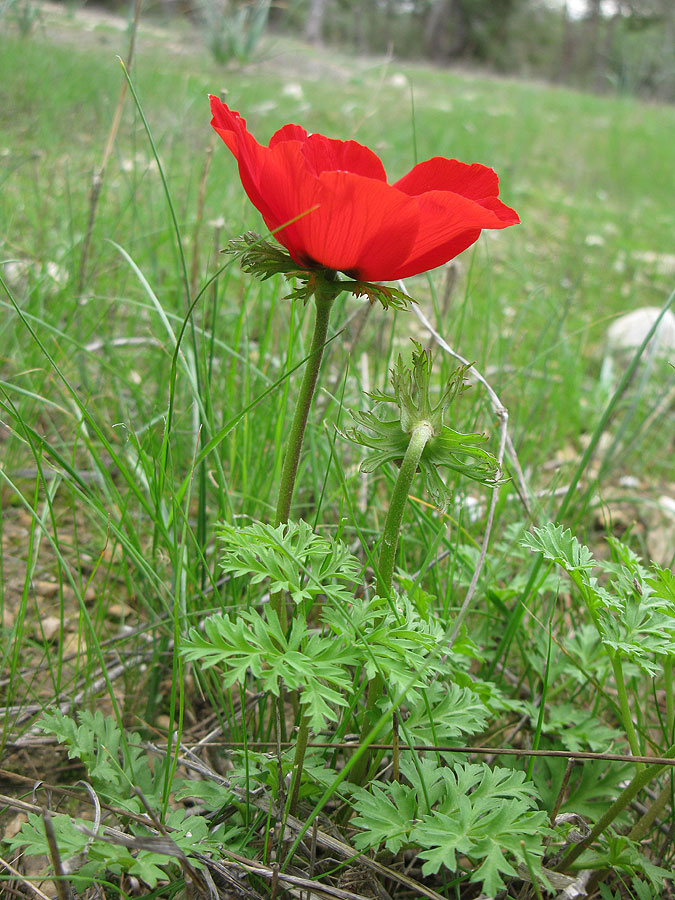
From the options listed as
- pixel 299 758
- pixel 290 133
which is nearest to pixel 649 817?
pixel 299 758

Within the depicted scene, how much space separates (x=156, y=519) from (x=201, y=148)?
2627mm

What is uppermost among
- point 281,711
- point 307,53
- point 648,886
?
point 307,53

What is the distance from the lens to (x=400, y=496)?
692mm

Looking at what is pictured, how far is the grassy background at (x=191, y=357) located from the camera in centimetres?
99

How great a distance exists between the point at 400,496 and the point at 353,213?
266 mm

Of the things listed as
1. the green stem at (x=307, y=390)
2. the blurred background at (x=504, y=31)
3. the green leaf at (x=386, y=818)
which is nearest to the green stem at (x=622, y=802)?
the green leaf at (x=386, y=818)

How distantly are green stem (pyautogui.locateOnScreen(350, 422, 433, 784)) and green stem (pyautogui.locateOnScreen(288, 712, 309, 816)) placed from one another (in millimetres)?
70

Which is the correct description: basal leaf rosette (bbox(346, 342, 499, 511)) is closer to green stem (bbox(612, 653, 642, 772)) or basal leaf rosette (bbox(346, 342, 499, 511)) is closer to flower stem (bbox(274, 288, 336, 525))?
flower stem (bbox(274, 288, 336, 525))

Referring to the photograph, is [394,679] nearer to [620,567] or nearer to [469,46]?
[620,567]

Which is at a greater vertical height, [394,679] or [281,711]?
[394,679]

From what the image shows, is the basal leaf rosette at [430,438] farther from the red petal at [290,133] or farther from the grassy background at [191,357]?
the red petal at [290,133]

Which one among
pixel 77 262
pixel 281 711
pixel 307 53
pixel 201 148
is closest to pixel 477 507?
pixel 281 711

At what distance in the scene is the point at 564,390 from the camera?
6.48ft

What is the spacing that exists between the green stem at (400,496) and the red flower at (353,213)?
148mm
